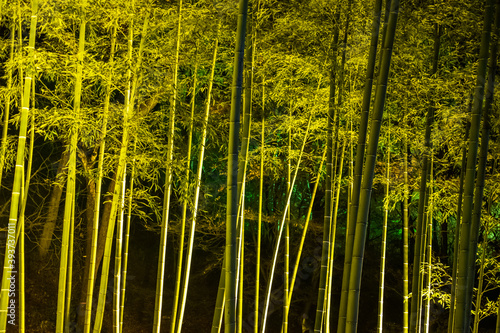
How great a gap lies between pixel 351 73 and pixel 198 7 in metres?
1.82

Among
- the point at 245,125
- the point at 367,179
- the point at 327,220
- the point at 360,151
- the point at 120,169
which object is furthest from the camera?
the point at 120,169

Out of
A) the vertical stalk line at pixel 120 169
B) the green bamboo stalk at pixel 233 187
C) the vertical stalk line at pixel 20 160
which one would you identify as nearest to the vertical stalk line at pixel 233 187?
the green bamboo stalk at pixel 233 187

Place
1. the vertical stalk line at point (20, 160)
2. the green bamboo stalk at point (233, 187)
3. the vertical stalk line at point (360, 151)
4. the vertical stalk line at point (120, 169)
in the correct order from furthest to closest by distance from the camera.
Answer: the vertical stalk line at point (120, 169) → the vertical stalk line at point (20, 160) → the vertical stalk line at point (360, 151) → the green bamboo stalk at point (233, 187)

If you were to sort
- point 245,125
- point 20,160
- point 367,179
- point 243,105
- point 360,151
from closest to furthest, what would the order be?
1. point 367,179
2. point 360,151
3. point 20,160
4. point 245,125
5. point 243,105

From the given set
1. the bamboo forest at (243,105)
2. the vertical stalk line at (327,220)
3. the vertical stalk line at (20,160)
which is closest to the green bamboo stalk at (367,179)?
the bamboo forest at (243,105)

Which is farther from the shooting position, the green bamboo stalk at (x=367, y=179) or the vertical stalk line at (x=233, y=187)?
the green bamboo stalk at (x=367, y=179)

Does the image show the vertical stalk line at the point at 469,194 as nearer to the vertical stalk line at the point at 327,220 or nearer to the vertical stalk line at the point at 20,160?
the vertical stalk line at the point at 327,220

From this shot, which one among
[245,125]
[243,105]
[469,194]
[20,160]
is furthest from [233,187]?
[243,105]

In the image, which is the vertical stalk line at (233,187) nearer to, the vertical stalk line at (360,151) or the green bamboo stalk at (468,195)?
the vertical stalk line at (360,151)

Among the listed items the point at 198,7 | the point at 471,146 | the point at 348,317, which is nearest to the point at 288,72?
the point at 198,7

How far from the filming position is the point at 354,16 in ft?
16.3

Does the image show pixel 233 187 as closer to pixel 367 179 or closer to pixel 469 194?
pixel 367 179

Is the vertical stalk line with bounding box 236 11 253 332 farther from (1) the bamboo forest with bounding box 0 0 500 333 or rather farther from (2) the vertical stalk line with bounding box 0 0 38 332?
(2) the vertical stalk line with bounding box 0 0 38 332

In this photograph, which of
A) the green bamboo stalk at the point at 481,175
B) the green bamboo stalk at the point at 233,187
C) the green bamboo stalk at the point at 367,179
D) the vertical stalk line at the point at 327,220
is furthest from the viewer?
the vertical stalk line at the point at 327,220
